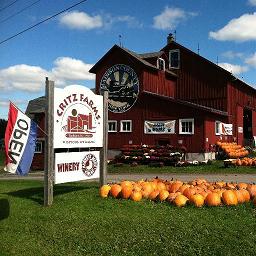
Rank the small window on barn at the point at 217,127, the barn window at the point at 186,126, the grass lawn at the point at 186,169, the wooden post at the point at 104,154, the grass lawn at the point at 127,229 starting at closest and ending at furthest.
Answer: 1. the grass lawn at the point at 127,229
2. the wooden post at the point at 104,154
3. the grass lawn at the point at 186,169
4. the barn window at the point at 186,126
5. the small window on barn at the point at 217,127

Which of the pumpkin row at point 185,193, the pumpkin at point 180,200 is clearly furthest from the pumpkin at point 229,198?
the pumpkin at point 180,200

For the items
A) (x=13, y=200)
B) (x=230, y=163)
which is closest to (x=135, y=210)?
(x=13, y=200)

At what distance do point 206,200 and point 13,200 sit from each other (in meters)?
5.55

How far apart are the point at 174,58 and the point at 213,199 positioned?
33.4 m

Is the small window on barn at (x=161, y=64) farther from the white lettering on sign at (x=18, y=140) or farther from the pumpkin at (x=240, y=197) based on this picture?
the pumpkin at (x=240, y=197)

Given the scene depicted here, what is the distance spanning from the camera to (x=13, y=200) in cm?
1202

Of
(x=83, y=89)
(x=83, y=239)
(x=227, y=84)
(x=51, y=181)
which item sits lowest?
(x=83, y=239)

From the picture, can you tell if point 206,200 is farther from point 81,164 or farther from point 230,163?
point 230,163

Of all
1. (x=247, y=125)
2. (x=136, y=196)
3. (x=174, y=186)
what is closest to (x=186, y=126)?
(x=247, y=125)

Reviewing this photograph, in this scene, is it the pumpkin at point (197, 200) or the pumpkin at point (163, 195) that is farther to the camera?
the pumpkin at point (163, 195)

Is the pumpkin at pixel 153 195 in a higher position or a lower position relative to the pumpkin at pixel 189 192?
lower

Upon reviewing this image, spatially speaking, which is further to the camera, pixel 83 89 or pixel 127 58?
pixel 127 58

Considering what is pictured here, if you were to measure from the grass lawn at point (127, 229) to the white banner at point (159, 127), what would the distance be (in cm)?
2394

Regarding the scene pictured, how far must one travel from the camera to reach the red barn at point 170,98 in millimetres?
33812
